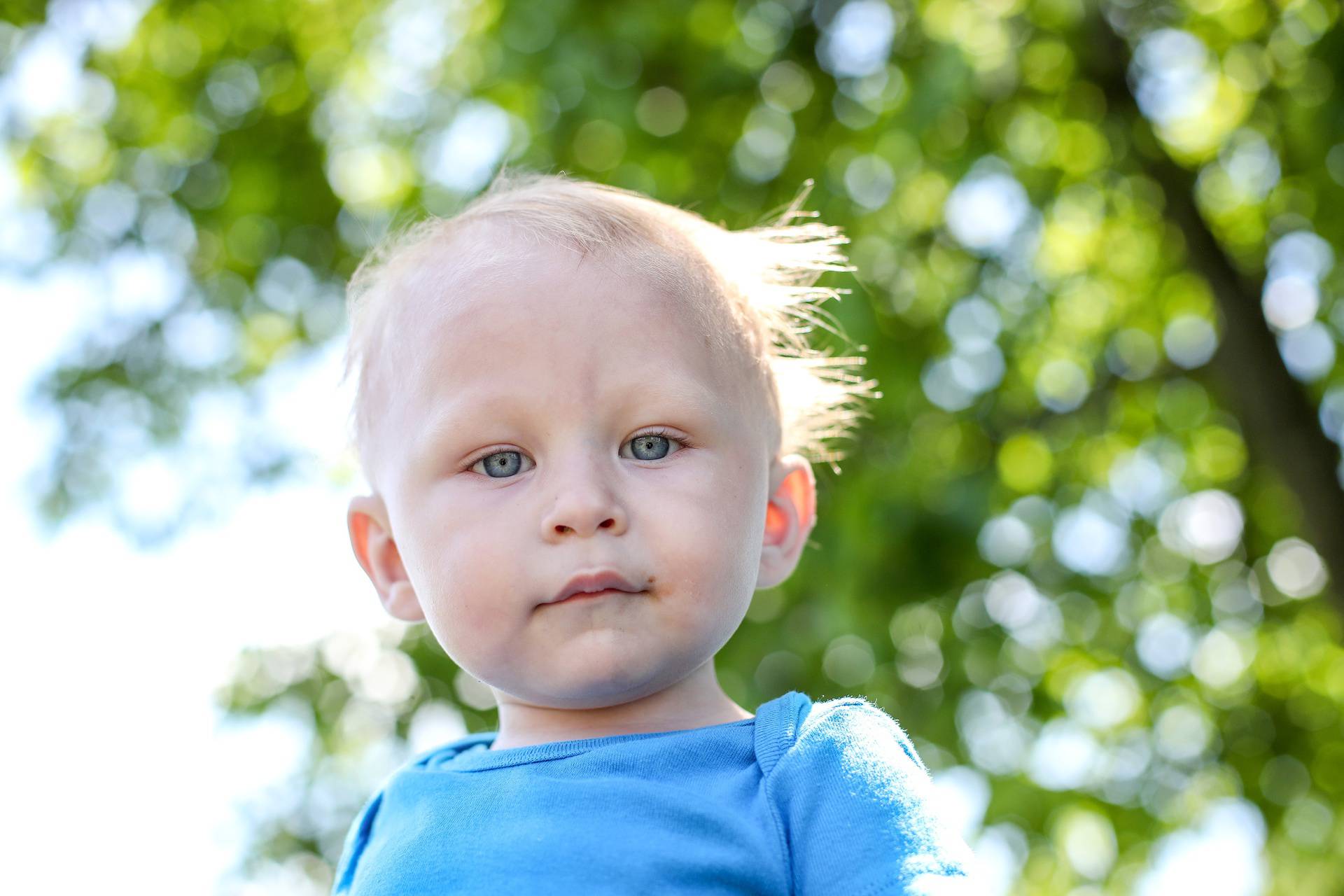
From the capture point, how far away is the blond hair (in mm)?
1404

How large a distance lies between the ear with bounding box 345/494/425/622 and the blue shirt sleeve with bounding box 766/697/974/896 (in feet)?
1.72

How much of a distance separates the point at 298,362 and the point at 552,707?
3912 mm

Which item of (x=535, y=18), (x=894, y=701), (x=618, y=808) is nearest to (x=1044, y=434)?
(x=894, y=701)

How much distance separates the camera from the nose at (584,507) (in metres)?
1.23

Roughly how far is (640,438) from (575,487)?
10cm

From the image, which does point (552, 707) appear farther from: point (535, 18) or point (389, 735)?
point (389, 735)

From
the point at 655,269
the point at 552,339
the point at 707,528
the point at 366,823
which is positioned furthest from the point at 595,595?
the point at 366,823

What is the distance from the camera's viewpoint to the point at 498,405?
1.29m

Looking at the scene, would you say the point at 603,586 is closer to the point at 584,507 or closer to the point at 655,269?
the point at 584,507

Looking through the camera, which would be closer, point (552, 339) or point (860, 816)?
point (860, 816)

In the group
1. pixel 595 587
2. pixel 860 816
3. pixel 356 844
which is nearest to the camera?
pixel 860 816

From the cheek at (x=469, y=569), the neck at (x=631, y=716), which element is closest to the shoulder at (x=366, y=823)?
the neck at (x=631, y=716)

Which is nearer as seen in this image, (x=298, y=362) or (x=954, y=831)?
(x=954, y=831)

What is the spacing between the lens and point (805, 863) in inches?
45.6
